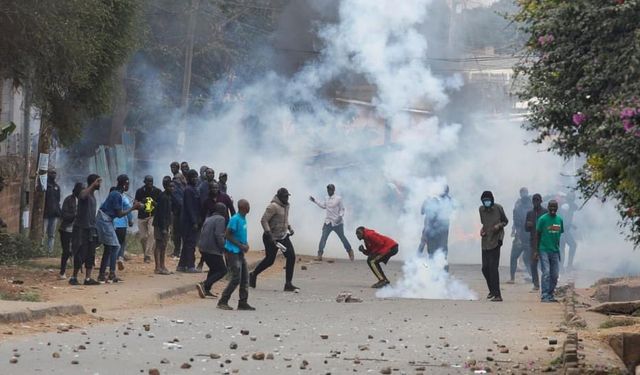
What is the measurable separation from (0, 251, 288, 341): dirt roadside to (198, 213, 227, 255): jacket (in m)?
0.90

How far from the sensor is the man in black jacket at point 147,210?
781 inches

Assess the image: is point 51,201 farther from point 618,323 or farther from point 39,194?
point 618,323

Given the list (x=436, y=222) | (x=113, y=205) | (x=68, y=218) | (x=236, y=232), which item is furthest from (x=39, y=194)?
(x=236, y=232)

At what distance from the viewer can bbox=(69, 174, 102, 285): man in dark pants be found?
680 inches

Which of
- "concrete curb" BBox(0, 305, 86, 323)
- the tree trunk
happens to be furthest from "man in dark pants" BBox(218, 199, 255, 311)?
the tree trunk

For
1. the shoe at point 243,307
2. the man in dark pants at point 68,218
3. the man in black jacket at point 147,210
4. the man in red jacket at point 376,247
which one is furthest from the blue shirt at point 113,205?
the man in red jacket at point 376,247

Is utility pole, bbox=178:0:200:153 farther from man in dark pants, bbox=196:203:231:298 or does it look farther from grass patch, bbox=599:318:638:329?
grass patch, bbox=599:318:638:329

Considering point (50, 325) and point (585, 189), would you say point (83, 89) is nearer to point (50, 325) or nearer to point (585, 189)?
point (50, 325)

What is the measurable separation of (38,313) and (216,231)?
3.91 m

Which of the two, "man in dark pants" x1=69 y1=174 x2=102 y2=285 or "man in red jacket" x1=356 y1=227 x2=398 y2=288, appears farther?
"man in red jacket" x1=356 y1=227 x2=398 y2=288

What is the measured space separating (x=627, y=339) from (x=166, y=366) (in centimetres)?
464

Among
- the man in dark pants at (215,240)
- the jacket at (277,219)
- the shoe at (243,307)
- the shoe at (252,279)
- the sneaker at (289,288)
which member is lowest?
the shoe at (243,307)

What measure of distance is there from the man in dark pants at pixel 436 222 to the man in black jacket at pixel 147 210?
503cm

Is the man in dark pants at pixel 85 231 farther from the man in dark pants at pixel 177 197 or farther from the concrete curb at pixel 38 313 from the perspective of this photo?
the man in dark pants at pixel 177 197
